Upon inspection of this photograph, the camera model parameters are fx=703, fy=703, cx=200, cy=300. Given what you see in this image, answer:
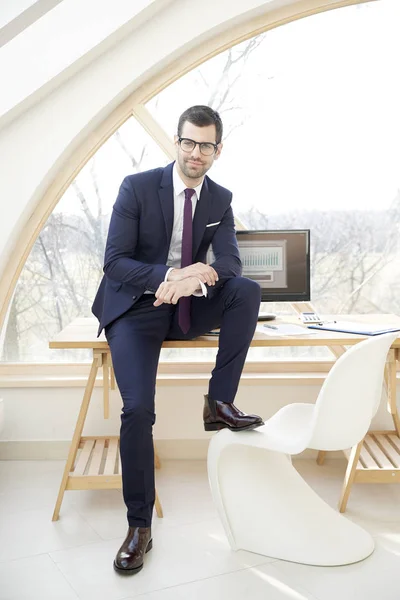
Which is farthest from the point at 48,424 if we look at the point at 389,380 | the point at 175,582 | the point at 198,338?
the point at 389,380

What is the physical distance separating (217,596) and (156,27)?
2.65 m

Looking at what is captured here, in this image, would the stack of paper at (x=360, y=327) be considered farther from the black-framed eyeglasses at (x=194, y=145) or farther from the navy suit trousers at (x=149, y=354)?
the black-framed eyeglasses at (x=194, y=145)

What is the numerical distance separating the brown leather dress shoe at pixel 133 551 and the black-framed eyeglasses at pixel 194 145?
1.53 metres

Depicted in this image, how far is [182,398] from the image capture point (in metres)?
3.65

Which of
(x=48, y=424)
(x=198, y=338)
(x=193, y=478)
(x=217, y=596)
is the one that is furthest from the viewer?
(x=48, y=424)

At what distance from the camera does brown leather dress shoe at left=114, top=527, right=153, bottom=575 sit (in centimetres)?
248

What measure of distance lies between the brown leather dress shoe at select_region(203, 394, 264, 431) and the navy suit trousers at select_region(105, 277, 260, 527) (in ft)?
0.12

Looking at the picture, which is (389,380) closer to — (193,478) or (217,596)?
(193,478)

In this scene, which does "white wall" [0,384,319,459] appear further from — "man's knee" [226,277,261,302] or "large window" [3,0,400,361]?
"man's knee" [226,277,261,302]

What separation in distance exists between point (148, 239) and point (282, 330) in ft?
2.37

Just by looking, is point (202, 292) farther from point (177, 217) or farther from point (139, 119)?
point (139, 119)

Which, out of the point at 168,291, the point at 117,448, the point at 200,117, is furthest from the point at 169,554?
the point at 200,117

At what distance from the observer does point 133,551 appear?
8.29ft

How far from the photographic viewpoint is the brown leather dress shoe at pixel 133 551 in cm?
248
